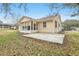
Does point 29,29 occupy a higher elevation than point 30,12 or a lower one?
lower

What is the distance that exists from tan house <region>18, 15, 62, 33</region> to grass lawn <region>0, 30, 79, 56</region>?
3.5 inches

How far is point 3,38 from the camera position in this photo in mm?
1927

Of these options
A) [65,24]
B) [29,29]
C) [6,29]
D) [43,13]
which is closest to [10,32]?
[6,29]

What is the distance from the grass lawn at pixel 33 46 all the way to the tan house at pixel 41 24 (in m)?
0.09

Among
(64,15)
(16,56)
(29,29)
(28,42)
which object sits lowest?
(16,56)

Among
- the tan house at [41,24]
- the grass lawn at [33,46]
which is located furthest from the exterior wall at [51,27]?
the grass lawn at [33,46]

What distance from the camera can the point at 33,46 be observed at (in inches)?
75.4

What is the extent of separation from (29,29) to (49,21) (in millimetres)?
210

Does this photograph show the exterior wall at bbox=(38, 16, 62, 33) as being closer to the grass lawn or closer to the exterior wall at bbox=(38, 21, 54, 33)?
the exterior wall at bbox=(38, 21, 54, 33)

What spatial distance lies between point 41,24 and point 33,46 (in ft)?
0.74

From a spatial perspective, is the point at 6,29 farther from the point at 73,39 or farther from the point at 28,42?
the point at 73,39

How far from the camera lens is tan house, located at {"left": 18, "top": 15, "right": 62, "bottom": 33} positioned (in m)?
1.92

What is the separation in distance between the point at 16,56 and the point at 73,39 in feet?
1.85

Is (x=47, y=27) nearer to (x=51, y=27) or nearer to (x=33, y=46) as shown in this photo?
(x=51, y=27)
